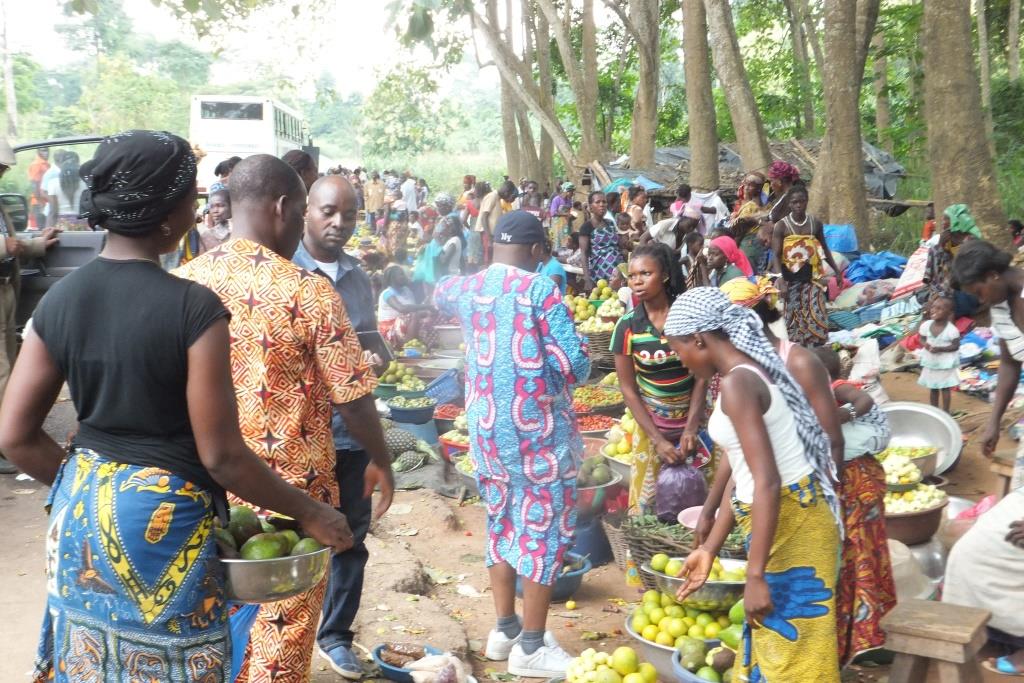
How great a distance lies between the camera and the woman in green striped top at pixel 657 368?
196 inches

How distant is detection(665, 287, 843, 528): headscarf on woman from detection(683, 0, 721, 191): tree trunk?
13.5m

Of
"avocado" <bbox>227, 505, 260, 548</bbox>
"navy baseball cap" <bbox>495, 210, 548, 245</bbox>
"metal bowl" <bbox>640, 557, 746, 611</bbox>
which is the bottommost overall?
"metal bowl" <bbox>640, 557, 746, 611</bbox>

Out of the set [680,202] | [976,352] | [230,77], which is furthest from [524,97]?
[230,77]

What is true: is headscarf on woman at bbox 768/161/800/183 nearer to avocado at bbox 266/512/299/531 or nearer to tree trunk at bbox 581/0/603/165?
avocado at bbox 266/512/299/531

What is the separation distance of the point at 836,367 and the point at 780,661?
5.97 ft

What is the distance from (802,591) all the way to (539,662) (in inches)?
61.6

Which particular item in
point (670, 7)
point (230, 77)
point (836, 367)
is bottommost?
point (836, 367)

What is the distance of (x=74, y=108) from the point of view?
44.6m

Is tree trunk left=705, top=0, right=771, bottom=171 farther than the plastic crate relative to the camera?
Yes

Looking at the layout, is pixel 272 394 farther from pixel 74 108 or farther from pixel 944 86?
pixel 74 108

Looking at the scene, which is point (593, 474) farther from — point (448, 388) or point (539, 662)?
point (448, 388)

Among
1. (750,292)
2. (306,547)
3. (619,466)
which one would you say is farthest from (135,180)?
(619,466)

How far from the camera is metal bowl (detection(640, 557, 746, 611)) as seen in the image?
4.35m

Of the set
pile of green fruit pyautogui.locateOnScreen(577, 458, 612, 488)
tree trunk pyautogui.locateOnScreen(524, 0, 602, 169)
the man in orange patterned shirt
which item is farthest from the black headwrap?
tree trunk pyautogui.locateOnScreen(524, 0, 602, 169)
